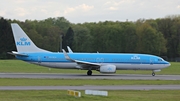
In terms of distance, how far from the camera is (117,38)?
120 metres

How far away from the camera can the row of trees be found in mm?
113375

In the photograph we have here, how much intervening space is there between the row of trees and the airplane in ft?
210

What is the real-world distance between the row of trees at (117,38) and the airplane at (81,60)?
63957 millimetres

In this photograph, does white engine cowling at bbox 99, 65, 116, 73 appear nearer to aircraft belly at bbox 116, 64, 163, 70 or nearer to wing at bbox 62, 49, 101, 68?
wing at bbox 62, 49, 101, 68

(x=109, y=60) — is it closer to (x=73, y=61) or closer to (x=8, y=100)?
(x=73, y=61)

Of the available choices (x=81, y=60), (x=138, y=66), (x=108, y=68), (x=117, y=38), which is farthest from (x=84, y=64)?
(x=117, y=38)

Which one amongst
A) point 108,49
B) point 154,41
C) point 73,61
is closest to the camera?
point 73,61

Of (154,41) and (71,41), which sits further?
(71,41)

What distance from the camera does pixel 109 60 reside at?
47.7 meters

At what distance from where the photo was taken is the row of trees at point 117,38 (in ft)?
372

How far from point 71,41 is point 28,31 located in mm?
12819

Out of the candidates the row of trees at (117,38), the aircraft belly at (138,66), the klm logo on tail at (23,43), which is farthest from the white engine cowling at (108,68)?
the row of trees at (117,38)

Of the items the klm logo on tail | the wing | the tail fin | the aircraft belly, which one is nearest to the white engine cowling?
the wing

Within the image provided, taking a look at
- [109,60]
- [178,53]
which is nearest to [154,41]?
[178,53]
